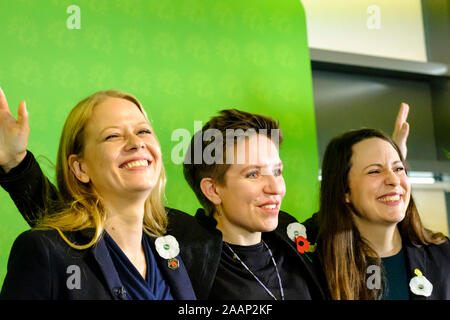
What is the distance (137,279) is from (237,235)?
47cm

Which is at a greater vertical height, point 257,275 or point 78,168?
point 78,168

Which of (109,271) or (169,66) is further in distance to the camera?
(169,66)

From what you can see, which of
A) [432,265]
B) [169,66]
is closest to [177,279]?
[432,265]

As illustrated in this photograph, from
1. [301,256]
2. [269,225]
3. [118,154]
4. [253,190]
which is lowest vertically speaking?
[301,256]

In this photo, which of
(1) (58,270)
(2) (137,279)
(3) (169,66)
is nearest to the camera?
(1) (58,270)

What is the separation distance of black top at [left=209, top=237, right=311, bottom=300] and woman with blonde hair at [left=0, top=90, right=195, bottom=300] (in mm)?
146

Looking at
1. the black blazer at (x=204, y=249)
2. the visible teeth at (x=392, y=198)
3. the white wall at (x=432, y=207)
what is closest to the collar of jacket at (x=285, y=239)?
the black blazer at (x=204, y=249)

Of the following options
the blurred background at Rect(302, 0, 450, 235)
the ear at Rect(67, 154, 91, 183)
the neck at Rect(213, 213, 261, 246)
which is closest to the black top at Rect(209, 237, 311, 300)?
the neck at Rect(213, 213, 261, 246)

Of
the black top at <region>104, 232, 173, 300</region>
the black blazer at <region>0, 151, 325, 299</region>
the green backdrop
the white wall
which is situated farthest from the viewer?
the white wall

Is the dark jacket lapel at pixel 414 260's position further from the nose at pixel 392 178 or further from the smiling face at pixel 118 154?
the smiling face at pixel 118 154

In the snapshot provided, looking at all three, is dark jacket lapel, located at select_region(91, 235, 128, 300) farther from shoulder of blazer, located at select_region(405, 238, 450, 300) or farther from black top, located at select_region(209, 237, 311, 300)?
shoulder of blazer, located at select_region(405, 238, 450, 300)

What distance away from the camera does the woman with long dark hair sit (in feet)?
7.15

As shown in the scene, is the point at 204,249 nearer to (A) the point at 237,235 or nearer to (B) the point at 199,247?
(B) the point at 199,247

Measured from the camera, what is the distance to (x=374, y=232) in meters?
2.29
